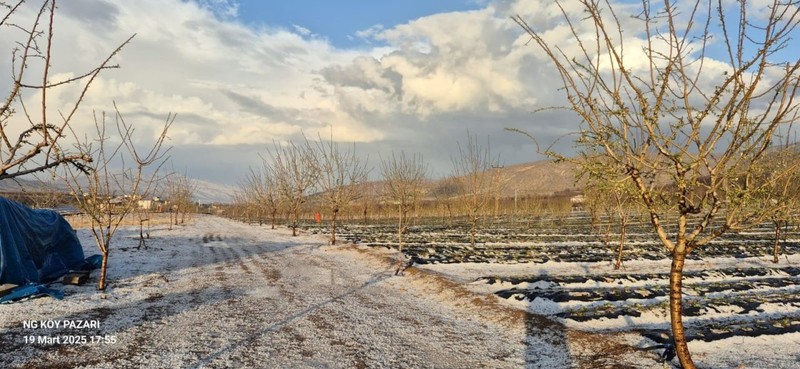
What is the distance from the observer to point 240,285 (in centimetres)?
1104

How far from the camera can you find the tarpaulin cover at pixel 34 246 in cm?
923

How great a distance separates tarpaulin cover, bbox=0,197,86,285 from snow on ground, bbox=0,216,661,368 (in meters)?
1.02

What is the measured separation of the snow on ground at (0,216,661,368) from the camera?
6.02m

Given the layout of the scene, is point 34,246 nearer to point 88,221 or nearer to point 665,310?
point 665,310

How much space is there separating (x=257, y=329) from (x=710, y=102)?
6.84 m

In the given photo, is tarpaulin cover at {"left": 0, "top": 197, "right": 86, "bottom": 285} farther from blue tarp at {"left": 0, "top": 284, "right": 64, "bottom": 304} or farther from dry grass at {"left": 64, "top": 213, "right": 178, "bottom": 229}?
dry grass at {"left": 64, "top": 213, "right": 178, "bottom": 229}

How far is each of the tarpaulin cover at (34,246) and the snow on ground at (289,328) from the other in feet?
3.34

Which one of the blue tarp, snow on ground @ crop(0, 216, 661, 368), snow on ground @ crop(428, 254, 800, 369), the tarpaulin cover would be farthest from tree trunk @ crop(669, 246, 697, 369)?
the tarpaulin cover

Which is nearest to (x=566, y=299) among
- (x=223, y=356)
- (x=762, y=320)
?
(x=762, y=320)

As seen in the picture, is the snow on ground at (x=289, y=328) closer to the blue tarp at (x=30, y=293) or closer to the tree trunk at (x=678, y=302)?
the blue tarp at (x=30, y=293)

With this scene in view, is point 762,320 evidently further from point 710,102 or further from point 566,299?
point 710,102

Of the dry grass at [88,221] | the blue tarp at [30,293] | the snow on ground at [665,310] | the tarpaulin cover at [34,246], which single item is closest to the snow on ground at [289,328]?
the blue tarp at [30,293]

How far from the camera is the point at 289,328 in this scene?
7.50 metres

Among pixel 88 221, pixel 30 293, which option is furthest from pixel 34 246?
pixel 88 221
